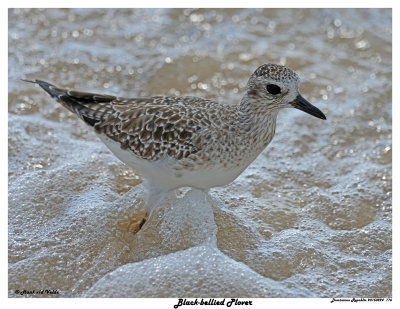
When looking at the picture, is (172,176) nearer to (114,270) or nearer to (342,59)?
(114,270)

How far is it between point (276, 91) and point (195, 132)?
822mm

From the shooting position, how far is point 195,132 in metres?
5.31

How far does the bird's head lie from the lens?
207 inches

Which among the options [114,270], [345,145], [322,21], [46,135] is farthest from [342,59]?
Result: [114,270]

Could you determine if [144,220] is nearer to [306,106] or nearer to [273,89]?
[273,89]

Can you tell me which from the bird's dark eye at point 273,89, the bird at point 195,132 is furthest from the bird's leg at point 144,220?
the bird's dark eye at point 273,89

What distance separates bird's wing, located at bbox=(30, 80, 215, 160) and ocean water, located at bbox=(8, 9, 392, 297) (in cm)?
78

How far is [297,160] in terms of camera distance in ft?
23.2

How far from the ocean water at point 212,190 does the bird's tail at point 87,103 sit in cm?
95

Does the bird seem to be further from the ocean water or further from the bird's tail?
the ocean water

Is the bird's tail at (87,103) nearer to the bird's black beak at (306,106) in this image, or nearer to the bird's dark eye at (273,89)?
the bird's dark eye at (273,89)

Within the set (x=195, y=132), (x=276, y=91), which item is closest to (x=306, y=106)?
(x=276, y=91)

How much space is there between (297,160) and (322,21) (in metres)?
3.56

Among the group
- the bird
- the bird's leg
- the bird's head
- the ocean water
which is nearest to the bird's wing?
the bird
